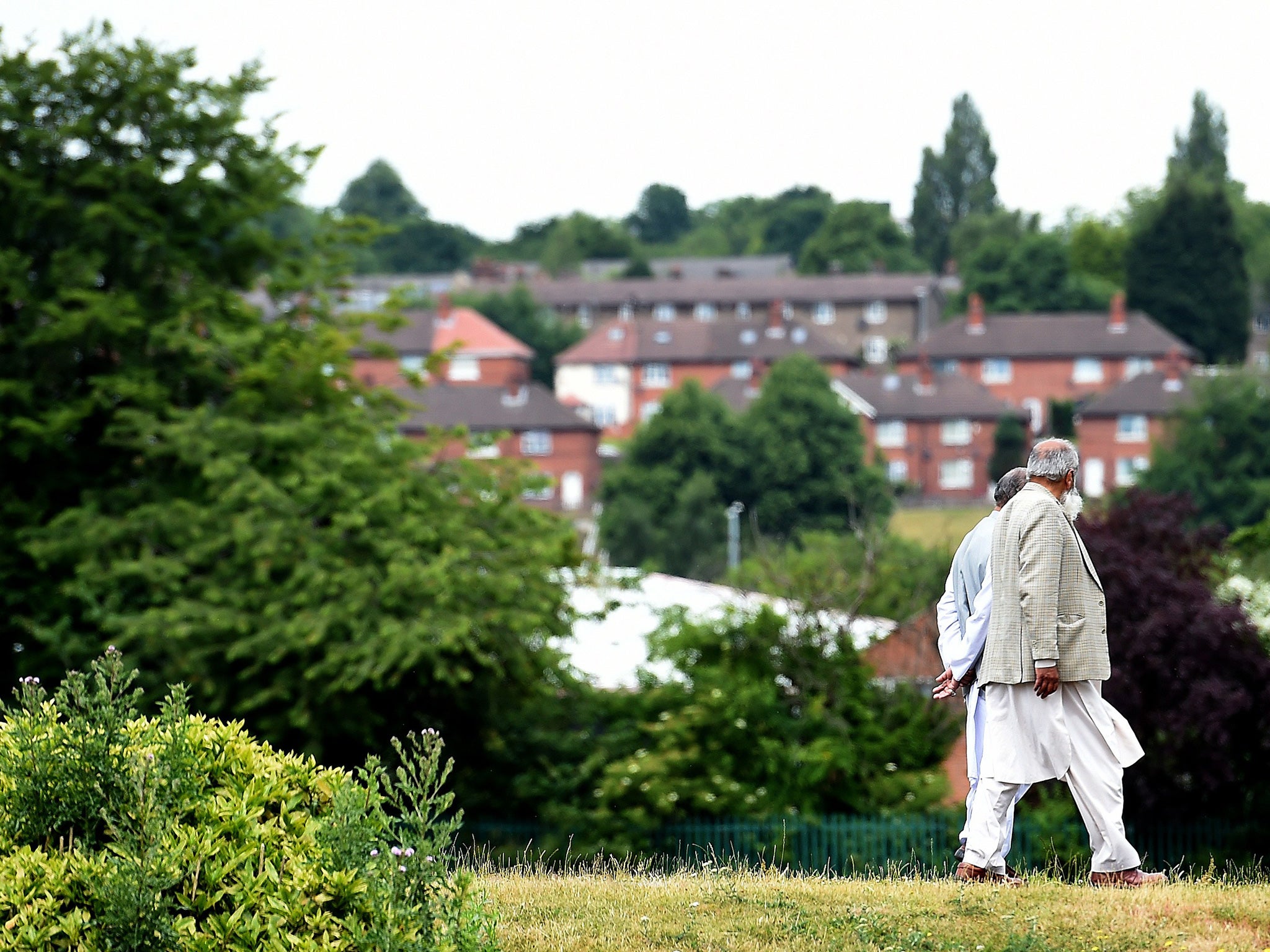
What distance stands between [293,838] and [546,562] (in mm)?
19457

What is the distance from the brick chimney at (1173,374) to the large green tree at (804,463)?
68.2 ft

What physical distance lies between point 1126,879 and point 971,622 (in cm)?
140

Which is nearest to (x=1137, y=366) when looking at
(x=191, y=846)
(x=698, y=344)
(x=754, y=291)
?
(x=698, y=344)

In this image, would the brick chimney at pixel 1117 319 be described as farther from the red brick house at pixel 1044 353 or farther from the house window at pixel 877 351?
the house window at pixel 877 351

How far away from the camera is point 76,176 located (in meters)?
27.5

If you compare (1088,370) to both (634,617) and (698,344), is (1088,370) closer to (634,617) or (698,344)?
(698,344)

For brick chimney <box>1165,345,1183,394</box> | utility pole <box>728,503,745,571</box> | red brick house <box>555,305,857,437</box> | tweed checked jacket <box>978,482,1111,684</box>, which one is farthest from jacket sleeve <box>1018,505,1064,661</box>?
red brick house <box>555,305,857,437</box>

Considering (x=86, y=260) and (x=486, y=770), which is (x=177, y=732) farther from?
(x=86, y=260)

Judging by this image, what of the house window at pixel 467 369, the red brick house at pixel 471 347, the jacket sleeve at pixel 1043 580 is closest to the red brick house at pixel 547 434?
the red brick house at pixel 471 347

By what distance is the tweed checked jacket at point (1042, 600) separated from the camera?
26.1 ft

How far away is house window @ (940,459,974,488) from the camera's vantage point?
108m

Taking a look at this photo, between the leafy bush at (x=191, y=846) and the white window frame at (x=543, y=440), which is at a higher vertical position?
the leafy bush at (x=191, y=846)

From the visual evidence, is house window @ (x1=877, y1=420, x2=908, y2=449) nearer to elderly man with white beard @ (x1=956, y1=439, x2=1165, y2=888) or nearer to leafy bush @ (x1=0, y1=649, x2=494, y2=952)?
elderly man with white beard @ (x1=956, y1=439, x2=1165, y2=888)

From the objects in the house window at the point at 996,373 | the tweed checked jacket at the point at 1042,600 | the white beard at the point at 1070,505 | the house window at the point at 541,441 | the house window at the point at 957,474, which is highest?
the house window at the point at 996,373
